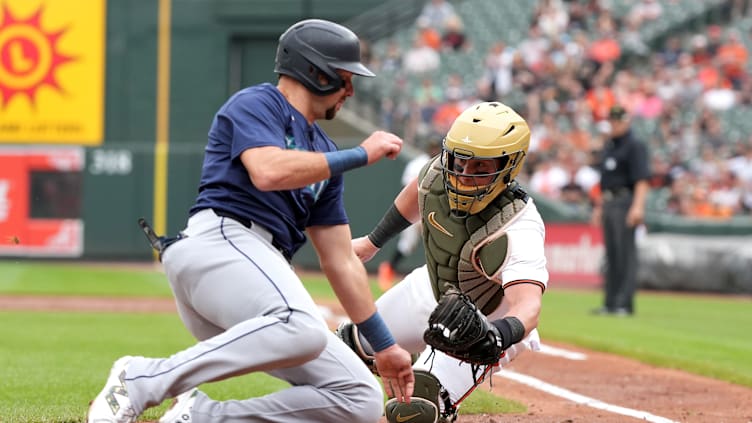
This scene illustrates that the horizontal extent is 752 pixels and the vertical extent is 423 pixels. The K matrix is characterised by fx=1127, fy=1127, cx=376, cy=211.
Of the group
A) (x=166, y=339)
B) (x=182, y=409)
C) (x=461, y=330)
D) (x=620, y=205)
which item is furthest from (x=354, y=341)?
(x=620, y=205)

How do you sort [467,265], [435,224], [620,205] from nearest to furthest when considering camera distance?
[467,265]
[435,224]
[620,205]

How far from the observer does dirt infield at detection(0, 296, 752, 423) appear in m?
6.29

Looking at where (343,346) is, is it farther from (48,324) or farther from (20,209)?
(20,209)

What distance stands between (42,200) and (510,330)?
1736 centimetres

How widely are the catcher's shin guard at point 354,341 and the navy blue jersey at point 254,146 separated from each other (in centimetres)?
117

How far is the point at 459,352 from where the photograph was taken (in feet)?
15.6

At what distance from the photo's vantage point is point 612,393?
287 inches

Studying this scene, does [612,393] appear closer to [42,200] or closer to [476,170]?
[476,170]

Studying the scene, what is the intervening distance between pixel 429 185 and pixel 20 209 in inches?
647

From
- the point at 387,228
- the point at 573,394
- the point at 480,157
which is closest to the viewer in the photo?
the point at 480,157

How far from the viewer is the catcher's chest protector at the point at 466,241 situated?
5230 millimetres

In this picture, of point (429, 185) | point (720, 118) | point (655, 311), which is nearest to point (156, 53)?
point (720, 118)

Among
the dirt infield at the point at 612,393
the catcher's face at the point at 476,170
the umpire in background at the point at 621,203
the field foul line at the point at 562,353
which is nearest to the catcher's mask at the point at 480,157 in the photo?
the catcher's face at the point at 476,170

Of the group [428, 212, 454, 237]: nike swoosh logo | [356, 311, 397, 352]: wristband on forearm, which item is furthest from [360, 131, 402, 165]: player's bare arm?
[428, 212, 454, 237]: nike swoosh logo
